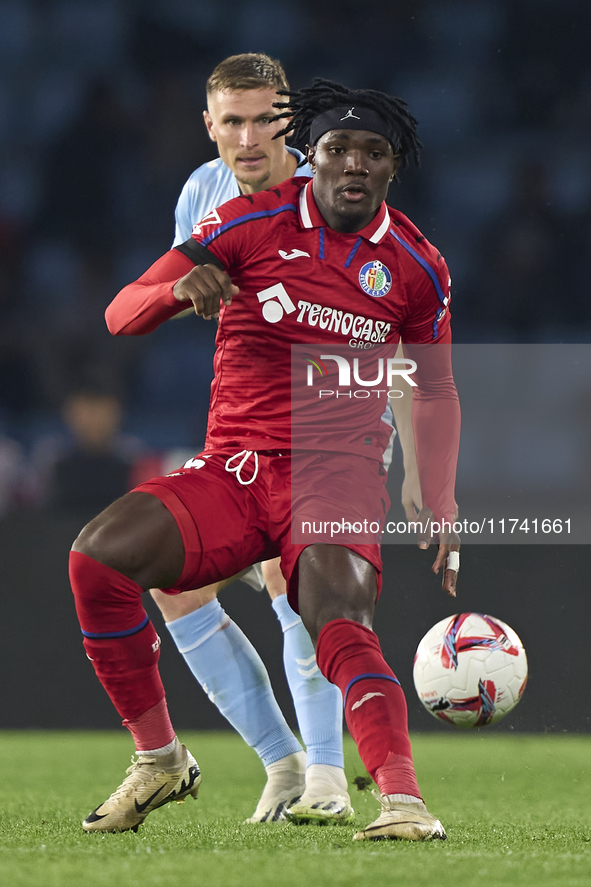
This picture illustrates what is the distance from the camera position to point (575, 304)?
7.98 meters

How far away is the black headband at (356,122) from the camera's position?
300cm

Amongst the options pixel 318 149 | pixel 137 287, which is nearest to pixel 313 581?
pixel 137 287

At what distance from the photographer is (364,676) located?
258cm

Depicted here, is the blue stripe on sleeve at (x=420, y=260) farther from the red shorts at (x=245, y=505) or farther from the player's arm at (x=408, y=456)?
the red shorts at (x=245, y=505)

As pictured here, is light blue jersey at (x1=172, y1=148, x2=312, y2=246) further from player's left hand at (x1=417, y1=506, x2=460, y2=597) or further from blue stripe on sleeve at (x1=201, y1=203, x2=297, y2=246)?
player's left hand at (x1=417, y1=506, x2=460, y2=597)

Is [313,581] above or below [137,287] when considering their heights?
below

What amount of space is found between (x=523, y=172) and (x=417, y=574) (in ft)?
13.3

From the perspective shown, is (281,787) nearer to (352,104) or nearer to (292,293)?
(292,293)

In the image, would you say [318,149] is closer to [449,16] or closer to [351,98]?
[351,98]

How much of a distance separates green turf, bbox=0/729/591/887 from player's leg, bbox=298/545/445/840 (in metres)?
0.08

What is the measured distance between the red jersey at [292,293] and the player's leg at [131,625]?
41 centimetres

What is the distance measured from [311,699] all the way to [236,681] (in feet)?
0.77

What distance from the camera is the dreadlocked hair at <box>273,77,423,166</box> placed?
305cm

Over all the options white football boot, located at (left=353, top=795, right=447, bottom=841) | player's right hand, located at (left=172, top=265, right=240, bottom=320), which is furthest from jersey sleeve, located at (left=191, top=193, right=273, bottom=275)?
white football boot, located at (left=353, top=795, right=447, bottom=841)
